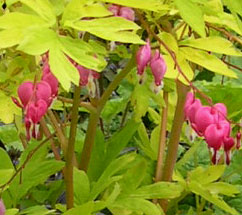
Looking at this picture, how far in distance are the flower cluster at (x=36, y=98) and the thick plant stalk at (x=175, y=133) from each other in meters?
0.31

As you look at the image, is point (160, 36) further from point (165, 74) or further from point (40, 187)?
point (40, 187)

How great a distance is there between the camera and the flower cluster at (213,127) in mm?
971

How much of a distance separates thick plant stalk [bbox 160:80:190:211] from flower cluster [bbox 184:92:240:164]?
15 cm

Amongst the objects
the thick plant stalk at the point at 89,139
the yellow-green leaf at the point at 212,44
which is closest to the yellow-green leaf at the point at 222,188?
the thick plant stalk at the point at 89,139

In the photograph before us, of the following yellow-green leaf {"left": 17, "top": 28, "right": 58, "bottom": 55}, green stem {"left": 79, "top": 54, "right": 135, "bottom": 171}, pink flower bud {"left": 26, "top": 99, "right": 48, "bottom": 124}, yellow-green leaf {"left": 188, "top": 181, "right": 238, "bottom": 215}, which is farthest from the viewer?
yellow-green leaf {"left": 188, "top": 181, "right": 238, "bottom": 215}

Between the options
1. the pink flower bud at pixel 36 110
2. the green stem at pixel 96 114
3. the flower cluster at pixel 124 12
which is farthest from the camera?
the green stem at pixel 96 114

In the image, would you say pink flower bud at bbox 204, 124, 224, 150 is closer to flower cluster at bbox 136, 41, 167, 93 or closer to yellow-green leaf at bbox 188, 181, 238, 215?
flower cluster at bbox 136, 41, 167, 93

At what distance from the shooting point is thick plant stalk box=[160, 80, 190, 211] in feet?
3.90

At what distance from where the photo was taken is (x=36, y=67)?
3.95ft

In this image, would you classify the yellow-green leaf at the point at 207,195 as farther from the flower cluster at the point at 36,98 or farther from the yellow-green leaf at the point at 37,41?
the yellow-green leaf at the point at 37,41

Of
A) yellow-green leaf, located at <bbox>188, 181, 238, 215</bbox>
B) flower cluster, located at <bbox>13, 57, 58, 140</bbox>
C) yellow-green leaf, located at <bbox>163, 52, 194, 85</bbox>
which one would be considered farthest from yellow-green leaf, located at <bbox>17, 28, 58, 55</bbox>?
yellow-green leaf, located at <bbox>188, 181, 238, 215</bbox>

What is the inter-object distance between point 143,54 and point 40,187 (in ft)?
2.28

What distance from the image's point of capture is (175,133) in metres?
1.26

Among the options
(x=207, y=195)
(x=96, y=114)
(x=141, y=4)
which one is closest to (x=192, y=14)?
(x=141, y=4)
